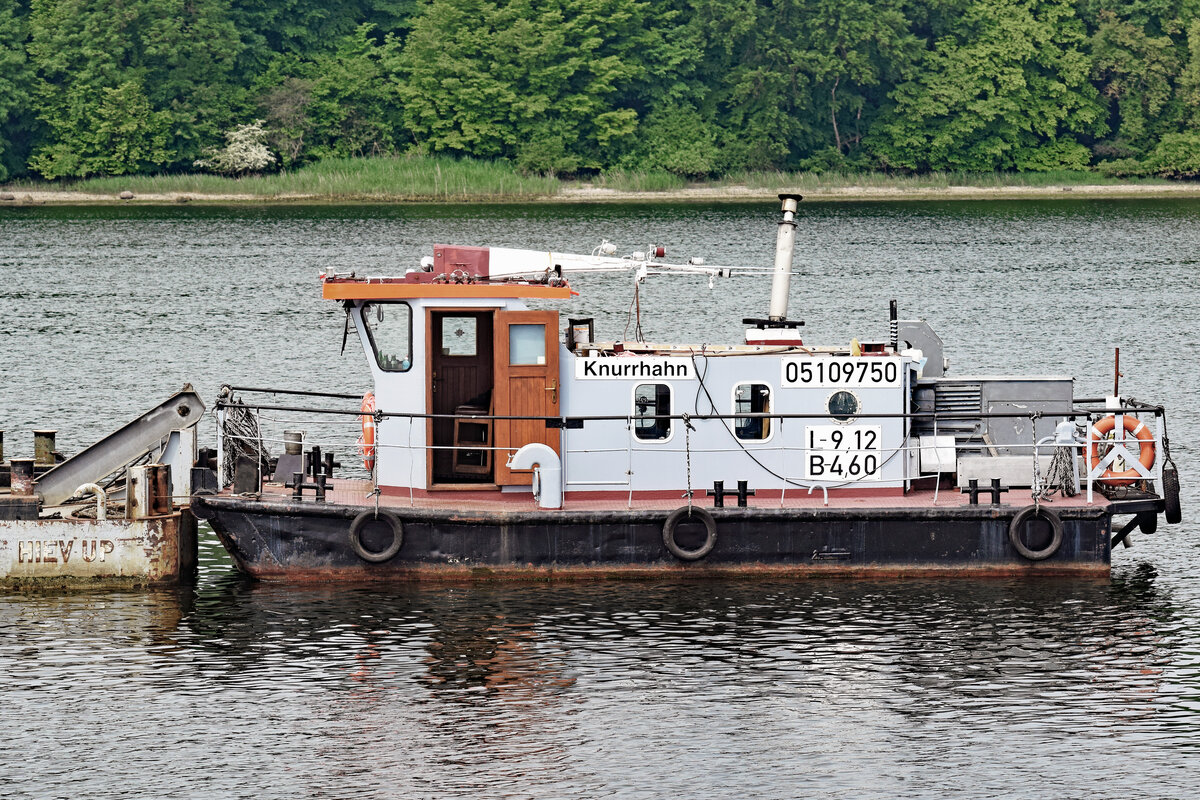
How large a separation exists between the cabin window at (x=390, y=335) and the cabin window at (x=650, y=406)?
2.98 meters

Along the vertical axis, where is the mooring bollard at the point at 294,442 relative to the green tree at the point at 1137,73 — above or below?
below

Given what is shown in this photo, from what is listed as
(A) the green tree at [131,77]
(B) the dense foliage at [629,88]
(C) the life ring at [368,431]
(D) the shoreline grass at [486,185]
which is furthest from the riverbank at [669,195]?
(C) the life ring at [368,431]

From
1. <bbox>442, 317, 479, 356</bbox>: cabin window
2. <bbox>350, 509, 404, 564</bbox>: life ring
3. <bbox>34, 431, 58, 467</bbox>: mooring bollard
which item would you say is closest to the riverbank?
<bbox>34, 431, 58, 467</bbox>: mooring bollard

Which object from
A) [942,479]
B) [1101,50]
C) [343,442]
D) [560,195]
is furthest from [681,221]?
[942,479]

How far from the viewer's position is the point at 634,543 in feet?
74.2

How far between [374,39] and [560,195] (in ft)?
70.0

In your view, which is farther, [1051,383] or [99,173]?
[99,173]

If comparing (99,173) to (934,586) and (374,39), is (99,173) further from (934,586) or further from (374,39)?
(934,586)

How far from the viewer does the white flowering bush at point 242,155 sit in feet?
367

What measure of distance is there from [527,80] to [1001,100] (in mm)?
30940

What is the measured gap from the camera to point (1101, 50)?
118 m

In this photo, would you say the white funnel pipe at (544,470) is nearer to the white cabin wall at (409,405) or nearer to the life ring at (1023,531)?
the white cabin wall at (409,405)

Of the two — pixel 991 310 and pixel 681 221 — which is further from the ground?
pixel 681 221

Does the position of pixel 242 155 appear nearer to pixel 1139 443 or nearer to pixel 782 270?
pixel 782 270
